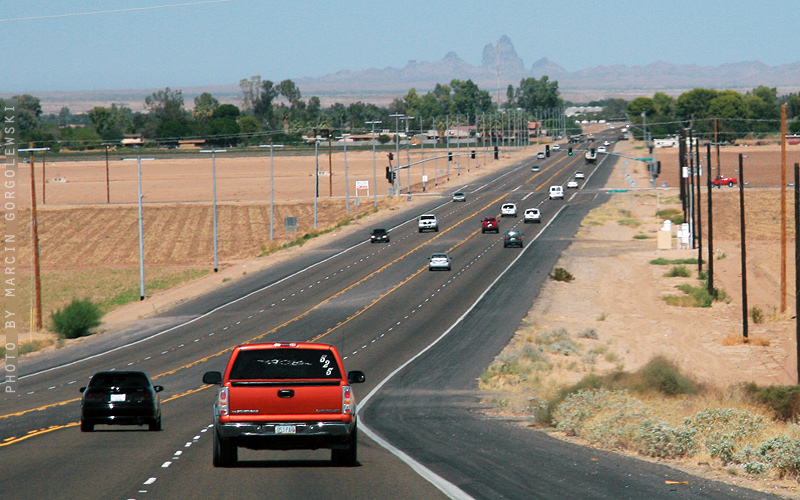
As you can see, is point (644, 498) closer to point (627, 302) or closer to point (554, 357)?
point (554, 357)

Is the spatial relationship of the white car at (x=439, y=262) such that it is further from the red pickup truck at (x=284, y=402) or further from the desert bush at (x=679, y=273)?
the red pickup truck at (x=284, y=402)

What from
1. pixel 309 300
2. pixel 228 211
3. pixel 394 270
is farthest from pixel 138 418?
pixel 228 211

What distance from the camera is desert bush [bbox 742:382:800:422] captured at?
23.8 m

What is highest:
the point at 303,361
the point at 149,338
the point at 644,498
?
the point at 303,361

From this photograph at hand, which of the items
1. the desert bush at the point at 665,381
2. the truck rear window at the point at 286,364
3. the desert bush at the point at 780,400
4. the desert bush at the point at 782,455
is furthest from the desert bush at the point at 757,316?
the truck rear window at the point at 286,364

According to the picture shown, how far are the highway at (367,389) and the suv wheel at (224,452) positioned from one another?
0.18 m

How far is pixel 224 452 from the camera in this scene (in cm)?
1602

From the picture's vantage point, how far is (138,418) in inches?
961

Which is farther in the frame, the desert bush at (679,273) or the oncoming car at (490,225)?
the oncoming car at (490,225)

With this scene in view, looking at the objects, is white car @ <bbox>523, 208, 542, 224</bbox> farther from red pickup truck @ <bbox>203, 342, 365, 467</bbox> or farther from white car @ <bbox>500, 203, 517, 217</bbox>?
red pickup truck @ <bbox>203, 342, 365, 467</bbox>

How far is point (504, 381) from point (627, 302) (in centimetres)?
2667

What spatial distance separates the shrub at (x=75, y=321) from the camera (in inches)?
2261

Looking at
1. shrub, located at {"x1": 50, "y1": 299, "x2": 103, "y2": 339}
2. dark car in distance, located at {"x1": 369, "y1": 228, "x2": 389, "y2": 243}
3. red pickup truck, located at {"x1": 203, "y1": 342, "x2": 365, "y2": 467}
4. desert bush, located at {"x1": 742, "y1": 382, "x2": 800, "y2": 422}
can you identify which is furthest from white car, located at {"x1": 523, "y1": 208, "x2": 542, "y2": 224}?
red pickup truck, located at {"x1": 203, "y1": 342, "x2": 365, "y2": 467}

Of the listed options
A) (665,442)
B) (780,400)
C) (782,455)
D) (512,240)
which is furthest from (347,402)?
(512,240)
